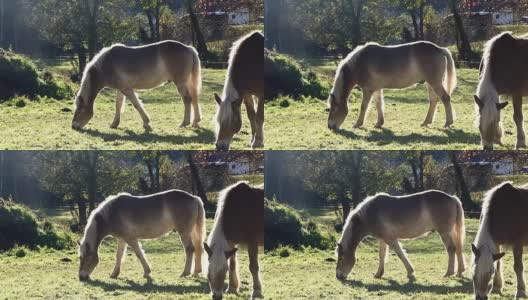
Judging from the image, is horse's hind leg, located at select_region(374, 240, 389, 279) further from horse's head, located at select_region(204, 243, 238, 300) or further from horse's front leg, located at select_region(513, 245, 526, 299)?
horse's head, located at select_region(204, 243, 238, 300)

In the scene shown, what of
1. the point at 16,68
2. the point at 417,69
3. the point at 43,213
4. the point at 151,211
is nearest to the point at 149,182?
the point at 151,211

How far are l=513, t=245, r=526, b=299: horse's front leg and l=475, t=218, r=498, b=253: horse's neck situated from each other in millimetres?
256

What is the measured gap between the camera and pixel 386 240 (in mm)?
13195

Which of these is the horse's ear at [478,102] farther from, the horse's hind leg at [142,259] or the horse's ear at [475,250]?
the horse's hind leg at [142,259]

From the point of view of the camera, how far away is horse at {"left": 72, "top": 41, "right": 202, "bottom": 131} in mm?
14109

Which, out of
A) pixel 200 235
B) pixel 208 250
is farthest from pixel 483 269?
pixel 200 235

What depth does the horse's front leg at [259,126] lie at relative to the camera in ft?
44.9

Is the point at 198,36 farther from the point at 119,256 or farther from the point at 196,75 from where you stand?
the point at 119,256

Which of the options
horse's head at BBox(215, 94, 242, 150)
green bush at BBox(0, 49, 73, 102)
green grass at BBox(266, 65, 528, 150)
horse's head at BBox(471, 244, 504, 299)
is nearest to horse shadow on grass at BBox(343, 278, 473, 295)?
horse's head at BBox(471, 244, 504, 299)

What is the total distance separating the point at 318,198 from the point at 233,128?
6.01 feet

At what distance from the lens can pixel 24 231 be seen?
14.6 m

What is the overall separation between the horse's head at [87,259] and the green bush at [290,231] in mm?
2481

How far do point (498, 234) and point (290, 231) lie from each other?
Answer: 3.41 meters

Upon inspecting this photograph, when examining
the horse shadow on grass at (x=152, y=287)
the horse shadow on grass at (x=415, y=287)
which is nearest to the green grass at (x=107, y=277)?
the horse shadow on grass at (x=152, y=287)
